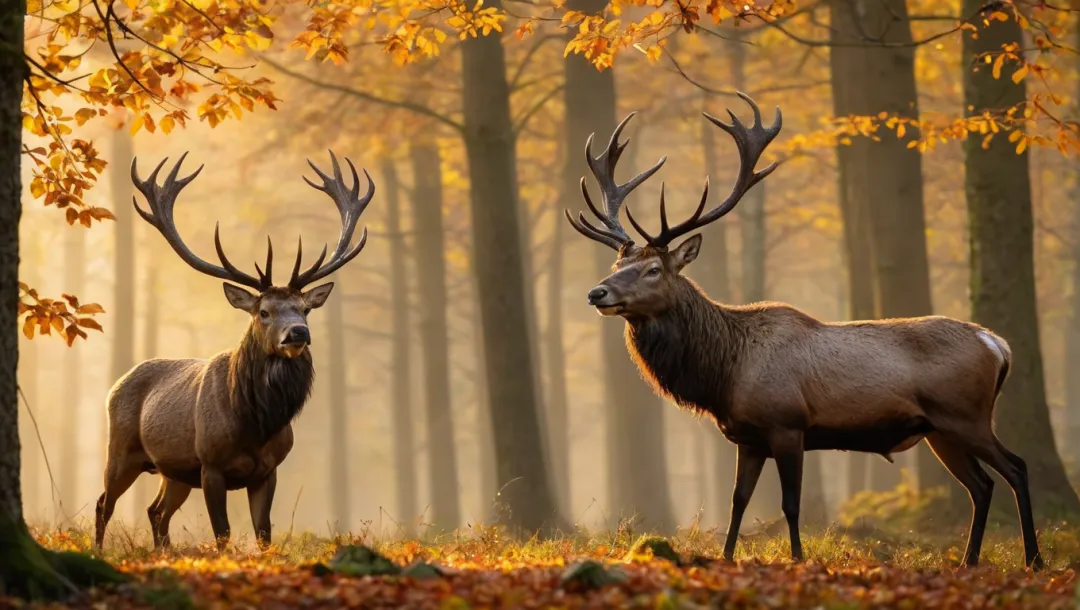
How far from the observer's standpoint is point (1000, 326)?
11.8 meters

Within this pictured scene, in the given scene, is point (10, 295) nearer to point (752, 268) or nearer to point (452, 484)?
point (752, 268)

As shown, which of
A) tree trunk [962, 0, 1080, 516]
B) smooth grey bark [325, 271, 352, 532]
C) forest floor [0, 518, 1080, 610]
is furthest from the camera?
smooth grey bark [325, 271, 352, 532]

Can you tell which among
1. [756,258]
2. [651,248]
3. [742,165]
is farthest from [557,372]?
[651,248]

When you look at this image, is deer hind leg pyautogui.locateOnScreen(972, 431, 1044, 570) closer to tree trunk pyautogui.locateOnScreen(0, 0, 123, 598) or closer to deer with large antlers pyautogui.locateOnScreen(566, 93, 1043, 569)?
deer with large antlers pyautogui.locateOnScreen(566, 93, 1043, 569)

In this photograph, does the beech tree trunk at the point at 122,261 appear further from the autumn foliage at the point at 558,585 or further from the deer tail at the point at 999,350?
the deer tail at the point at 999,350

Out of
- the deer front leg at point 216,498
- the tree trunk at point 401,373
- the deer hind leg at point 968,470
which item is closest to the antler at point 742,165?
the deer hind leg at point 968,470

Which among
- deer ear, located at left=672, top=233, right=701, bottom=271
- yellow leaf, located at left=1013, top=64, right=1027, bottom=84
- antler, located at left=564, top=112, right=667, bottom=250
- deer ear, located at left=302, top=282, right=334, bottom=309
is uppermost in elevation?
yellow leaf, located at left=1013, top=64, right=1027, bottom=84

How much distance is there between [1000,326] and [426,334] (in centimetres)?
1250

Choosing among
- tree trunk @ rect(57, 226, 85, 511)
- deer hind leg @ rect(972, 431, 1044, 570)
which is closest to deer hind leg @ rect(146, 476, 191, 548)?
deer hind leg @ rect(972, 431, 1044, 570)

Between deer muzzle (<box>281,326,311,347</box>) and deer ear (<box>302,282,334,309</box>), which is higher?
deer ear (<box>302,282,334,309</box>)

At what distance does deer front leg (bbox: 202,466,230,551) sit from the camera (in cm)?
872

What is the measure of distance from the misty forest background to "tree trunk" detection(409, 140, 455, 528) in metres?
0.05

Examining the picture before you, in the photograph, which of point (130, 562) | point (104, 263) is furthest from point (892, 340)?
point (104, 263)

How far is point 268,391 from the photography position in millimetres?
8883
